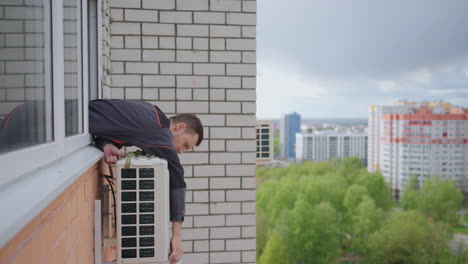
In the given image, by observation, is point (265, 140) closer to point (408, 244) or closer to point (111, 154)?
point (111, 154)

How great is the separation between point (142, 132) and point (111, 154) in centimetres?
16

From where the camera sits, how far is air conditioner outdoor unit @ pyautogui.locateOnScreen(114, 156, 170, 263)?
1.62m

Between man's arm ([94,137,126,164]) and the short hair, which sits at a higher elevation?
the short hair

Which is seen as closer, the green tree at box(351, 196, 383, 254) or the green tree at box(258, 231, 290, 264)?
the green tree at box(258, 231, 290, 264)

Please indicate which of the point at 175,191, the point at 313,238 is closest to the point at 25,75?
the point at 175,191

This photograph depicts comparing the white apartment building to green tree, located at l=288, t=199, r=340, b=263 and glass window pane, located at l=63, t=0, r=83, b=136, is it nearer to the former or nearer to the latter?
glass window pane, located at l=63, t=0, r=83, b=136

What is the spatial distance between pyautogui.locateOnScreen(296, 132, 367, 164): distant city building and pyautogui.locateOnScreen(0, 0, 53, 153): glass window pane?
160ft

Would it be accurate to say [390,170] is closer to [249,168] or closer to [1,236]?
[249,168]

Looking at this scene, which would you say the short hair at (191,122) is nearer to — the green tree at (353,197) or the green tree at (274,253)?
the green tree at (274,253)

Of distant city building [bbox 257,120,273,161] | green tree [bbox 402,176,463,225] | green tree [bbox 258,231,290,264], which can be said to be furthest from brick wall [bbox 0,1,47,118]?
green tree [bbox 402,176,463,225]

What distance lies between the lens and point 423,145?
38.5m

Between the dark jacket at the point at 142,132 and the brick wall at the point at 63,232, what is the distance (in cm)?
19

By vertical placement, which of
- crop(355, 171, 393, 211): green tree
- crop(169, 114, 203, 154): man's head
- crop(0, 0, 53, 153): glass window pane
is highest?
crop(0, 0, 53, 153): glass window pane

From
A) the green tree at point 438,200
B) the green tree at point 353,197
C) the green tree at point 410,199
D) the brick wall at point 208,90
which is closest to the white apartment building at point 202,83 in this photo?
the brick wall at point 208,90
